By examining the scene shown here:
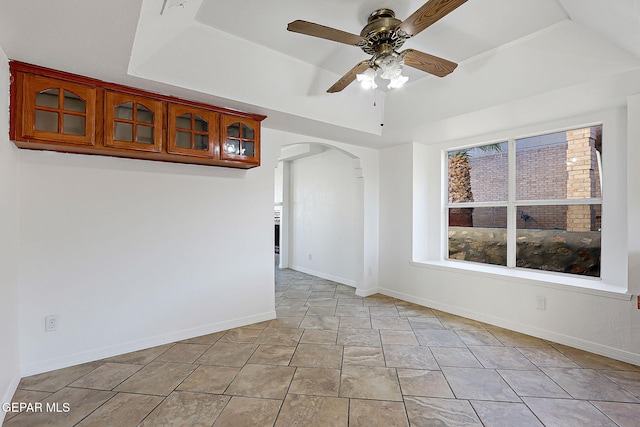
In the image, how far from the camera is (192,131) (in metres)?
2.70

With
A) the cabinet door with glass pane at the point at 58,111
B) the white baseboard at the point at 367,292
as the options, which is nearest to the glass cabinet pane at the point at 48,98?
the cabinet door with glass pane at the point at 58,111

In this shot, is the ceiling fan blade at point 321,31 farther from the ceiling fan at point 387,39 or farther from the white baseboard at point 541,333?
the white baseboard at point 541,333

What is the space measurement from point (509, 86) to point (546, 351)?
2.37 meters

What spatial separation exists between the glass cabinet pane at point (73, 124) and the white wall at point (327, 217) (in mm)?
3243

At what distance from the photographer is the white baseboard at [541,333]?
2543 millimetres

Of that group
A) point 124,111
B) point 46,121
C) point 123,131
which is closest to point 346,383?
point 123,131

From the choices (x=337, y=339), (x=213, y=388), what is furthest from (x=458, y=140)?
(x=213, y=388)

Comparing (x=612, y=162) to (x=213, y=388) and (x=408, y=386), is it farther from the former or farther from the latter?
(x=213, y=388)

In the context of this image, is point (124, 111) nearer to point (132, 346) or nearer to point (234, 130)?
point (234, 130)

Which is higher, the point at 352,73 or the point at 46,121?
the point at 352,73

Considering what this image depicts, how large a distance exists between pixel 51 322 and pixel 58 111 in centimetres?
160

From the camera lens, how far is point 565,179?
10.6 feet

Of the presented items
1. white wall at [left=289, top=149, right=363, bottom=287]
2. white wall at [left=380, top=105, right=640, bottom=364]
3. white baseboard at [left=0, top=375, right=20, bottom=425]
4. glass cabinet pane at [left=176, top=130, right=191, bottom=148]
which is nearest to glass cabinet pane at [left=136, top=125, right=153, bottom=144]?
glass cabinet pane at [left=176, top=130, right=191, bottom=148]

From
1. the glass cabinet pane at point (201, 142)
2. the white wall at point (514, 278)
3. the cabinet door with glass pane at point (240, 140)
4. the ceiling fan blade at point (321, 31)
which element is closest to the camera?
the ceiling fan blade at point (321, 31)
